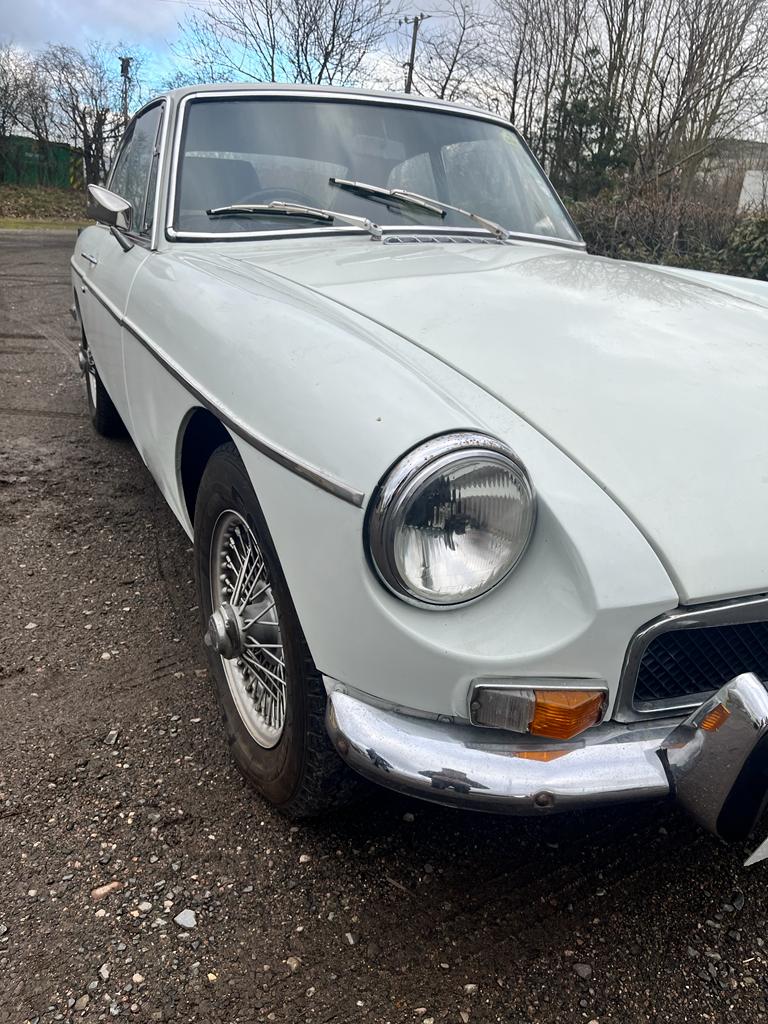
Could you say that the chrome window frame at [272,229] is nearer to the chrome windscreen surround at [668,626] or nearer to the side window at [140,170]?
the side window at [140,170]

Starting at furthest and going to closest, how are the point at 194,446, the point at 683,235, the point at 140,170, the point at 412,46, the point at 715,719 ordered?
1. the point at 412,46
2. the point at 683,235
3. the point at 140,170
4. the point at 194,446
5. the point at 715,719

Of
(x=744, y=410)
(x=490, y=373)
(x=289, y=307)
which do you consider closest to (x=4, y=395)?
(x=289, y=307)

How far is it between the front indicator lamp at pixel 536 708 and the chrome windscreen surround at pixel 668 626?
6 centimetres

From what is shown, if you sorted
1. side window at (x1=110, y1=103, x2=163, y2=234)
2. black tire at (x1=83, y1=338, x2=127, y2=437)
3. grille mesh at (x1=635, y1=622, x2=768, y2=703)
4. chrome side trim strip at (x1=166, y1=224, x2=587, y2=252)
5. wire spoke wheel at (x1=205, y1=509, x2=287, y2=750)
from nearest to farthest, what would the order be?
grille mesh at (x1=635, y1=622, x2=768, y2=703) < wire spoke wheel at (x1=205, y1=509, x2=287, y2=750) < chrome side trim strip at (x1=166, y1=224, x2=587, y2=252) < side window at (x1=110, y1=103, x2=163, y2=234) < black tire at (x1=83, y1=338, x2=127, y2=437)

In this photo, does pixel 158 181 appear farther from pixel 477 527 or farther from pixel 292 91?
pixel 477 527

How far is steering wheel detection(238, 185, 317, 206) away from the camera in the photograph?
2848 mm

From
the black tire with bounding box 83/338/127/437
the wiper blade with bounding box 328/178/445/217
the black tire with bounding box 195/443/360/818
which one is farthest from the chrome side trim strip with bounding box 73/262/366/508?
the black tire with bounding box 83/338/127/437

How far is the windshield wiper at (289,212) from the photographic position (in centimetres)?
280

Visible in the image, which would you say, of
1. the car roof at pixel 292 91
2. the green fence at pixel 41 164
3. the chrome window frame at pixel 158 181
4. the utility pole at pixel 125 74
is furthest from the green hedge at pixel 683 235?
the green fence at pixel 41 164

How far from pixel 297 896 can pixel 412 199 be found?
2.38 meters

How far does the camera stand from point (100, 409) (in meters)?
4.41

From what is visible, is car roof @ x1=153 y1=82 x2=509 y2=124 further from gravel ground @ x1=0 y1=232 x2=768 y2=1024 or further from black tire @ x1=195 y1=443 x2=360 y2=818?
gravel ground @ x1=0 y1=232 x2=768 y2=1024

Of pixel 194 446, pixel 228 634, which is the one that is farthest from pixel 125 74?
pixel 228 634

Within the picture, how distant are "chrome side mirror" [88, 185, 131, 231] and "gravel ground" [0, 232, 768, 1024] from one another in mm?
1720
